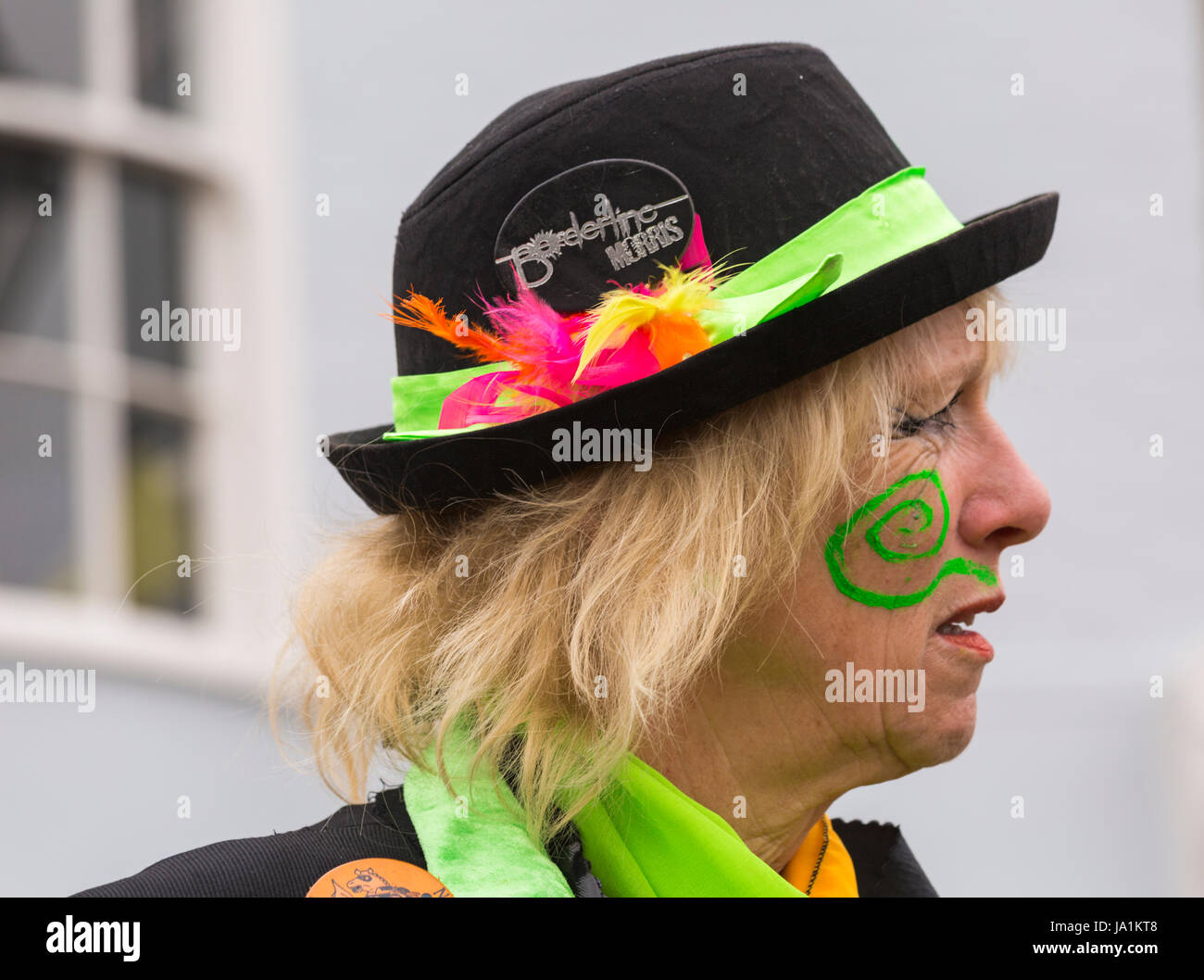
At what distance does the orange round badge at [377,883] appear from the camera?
6.22 feet

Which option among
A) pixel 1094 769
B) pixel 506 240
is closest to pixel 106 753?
pixel 506 240

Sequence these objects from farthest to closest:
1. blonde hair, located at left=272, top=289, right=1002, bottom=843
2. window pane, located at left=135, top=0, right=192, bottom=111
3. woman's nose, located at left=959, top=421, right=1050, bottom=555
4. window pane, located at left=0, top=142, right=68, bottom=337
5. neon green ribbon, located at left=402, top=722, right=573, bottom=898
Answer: window pane, located at left=135, top=0, right=192, bottom=111
window pane, located at left=0, top=142, right=68, bottom=337
woman's nose, located at left=959, top=421, right=1050, bottom=555
blonde hair, located at left=272, top=289, right=1002, bottom=843
neon green ribbon, located at left=402, top=722, right=573, bottom=898

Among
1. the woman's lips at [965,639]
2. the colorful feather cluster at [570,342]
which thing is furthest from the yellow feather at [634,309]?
the woman's lips at [965,639]

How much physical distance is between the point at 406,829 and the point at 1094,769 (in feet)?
11.9

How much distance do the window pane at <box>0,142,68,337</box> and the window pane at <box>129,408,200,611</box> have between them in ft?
1.41

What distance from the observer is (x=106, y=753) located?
424cm

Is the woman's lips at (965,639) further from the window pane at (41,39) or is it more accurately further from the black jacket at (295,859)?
the window pane at (41,39)

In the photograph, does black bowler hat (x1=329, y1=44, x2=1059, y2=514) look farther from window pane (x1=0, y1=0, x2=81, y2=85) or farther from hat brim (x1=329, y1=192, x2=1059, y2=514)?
window pane (x1=0, y1=0, x2=81, y2=85)

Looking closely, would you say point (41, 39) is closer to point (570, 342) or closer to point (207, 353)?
point (207, 353)

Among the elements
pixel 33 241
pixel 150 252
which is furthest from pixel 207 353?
pixel 33 241

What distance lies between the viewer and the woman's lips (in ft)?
7.00

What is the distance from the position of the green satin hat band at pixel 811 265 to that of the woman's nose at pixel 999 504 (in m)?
0.36

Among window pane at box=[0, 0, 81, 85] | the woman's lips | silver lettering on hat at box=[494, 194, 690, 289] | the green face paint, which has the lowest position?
the woman's lips

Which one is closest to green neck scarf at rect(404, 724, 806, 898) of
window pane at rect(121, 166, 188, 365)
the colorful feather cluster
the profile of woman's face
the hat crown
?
the profile of woman's face
